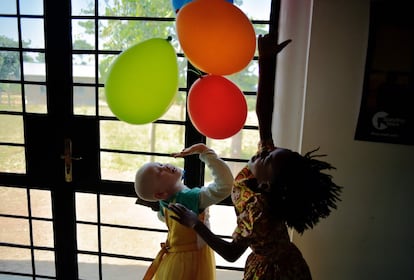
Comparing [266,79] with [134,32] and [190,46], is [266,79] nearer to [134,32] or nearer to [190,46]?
[190,46]

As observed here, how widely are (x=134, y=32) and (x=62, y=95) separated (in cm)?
55

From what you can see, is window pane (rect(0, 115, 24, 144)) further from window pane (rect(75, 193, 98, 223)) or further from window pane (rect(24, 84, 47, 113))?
window pane (rect(75, 193, 98, 223))

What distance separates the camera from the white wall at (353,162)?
4.29ft

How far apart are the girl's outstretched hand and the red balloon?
32cm

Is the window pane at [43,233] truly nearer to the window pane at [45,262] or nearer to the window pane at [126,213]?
the window pane at [45,262]

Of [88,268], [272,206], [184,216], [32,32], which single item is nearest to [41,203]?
[88,268]

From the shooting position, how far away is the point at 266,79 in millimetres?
1279

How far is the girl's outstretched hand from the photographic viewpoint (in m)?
1.20

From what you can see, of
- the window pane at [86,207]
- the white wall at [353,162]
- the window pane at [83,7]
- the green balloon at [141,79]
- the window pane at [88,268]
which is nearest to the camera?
the green balloon at [141,79]

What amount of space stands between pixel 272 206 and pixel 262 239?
0.43 ft

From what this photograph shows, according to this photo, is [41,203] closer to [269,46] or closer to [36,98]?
[36,98]

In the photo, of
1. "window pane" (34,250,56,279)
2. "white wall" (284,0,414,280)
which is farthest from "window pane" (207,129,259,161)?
"window pane" (34,250,56,279)

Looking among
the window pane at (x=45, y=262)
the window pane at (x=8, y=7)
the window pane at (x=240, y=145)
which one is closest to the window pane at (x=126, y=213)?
the window pane at (x=45, y=262)

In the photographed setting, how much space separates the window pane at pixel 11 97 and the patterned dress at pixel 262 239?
57.5 inches
